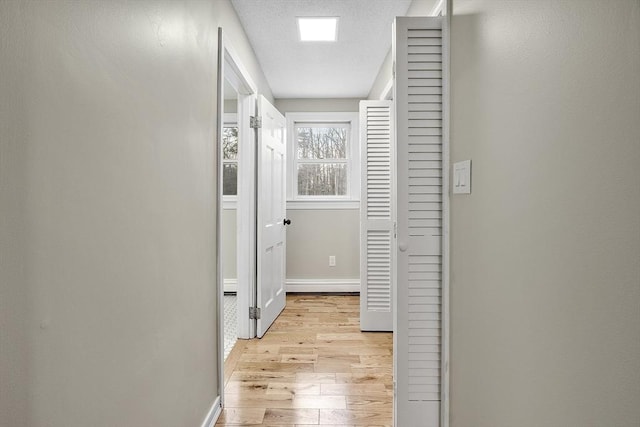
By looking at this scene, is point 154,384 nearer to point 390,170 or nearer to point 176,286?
point 176,286

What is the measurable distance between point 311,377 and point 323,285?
2.34 meters

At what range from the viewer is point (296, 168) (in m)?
4.81

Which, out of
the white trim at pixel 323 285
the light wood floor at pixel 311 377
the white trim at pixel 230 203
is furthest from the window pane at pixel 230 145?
the light wood floor at pixel 311 377

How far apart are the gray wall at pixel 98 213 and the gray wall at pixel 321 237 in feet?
10.0

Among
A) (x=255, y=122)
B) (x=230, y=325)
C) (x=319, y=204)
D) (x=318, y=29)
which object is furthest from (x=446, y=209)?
(x=319, y=204)

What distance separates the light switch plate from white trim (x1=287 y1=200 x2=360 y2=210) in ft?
10.3

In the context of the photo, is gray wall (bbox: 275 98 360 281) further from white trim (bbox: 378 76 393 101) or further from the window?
white trim (bbox: 378 76 393 101)

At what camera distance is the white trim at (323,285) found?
480 cm

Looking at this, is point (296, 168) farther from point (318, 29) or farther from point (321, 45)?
point (318, 29)

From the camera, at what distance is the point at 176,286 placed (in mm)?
1534

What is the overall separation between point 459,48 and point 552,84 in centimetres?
75

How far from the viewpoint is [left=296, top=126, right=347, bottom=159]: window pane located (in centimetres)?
486

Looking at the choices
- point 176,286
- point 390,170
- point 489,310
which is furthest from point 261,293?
point 489,310

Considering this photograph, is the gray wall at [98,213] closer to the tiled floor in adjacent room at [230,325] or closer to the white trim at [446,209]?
the white trim at [446,209]
